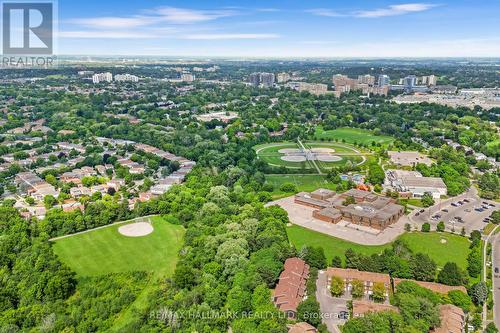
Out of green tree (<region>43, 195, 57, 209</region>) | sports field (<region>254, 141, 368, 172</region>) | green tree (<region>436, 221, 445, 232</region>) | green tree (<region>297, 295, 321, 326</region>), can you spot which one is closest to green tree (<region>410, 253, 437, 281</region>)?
green tree (<region>297, 295, 321, 326</region>)

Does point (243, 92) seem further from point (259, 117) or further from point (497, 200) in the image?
point (497, 200)

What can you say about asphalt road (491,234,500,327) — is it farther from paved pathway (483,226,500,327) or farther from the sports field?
the sports field

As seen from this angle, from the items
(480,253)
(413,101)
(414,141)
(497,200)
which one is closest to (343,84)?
(413,101)

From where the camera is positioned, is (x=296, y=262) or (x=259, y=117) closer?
(x=296, y=262)

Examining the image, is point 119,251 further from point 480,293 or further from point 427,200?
point 427,200

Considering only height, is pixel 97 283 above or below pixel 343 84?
below

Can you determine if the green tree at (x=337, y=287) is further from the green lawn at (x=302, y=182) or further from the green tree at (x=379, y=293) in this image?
the green lawn at (x=302, y=182)

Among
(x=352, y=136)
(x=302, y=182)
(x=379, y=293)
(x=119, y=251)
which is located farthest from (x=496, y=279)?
(x=352, y=136)
